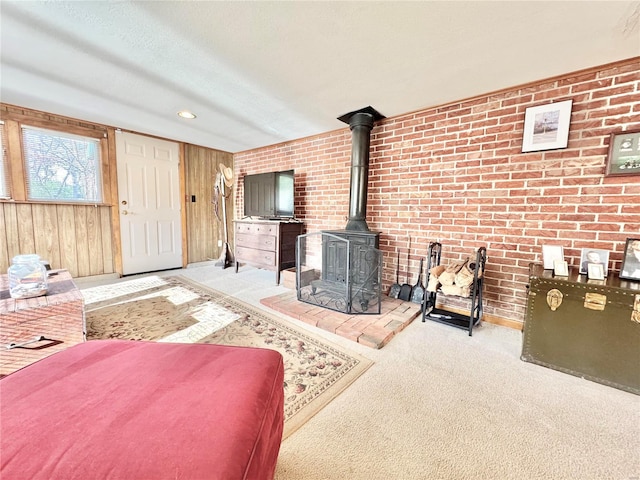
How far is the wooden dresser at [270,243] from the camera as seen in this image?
11.4 feet

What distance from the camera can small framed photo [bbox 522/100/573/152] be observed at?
1.98 m

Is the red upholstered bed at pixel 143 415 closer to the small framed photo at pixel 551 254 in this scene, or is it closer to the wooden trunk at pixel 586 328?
the wooden trunk at pixel 586 328

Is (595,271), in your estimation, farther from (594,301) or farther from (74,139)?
(74,139)

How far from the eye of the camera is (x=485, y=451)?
1103mm

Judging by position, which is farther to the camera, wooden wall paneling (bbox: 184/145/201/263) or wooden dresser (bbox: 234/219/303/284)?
wooden wall paneling (bbox: 184/145/201/263)

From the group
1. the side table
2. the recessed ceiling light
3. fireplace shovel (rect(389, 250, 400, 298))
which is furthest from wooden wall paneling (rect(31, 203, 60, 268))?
fireplace shovel (rect(389, 250, 400, 298))

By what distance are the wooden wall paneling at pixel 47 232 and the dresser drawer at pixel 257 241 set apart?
2146 mm

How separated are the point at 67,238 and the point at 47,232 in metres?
0.19

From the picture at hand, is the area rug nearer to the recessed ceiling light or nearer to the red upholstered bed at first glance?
the red upholstered bed

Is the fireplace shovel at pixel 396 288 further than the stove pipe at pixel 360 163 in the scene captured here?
Yes

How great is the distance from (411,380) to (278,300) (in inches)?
62.1

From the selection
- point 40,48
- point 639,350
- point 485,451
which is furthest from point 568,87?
point 40,48

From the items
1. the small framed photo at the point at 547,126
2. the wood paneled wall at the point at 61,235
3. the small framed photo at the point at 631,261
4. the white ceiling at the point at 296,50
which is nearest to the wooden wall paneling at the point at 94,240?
the wood paneled wall at the point at 61,235

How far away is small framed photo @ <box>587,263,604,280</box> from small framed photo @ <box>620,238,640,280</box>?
15cm
